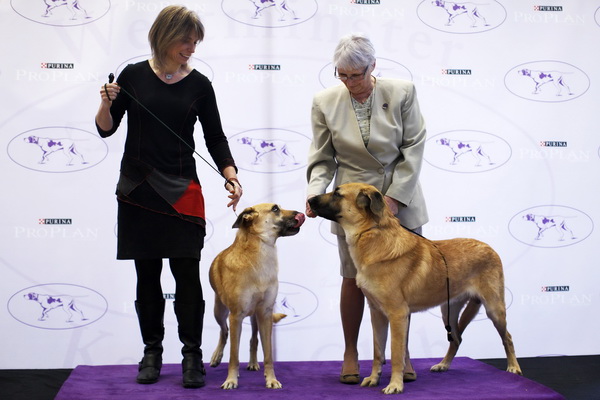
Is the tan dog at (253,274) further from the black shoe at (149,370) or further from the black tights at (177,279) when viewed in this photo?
the black shoe at (149,370)

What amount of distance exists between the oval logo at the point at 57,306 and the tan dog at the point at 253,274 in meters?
1.77

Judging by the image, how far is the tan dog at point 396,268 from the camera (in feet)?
10.7

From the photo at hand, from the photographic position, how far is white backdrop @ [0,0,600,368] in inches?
194

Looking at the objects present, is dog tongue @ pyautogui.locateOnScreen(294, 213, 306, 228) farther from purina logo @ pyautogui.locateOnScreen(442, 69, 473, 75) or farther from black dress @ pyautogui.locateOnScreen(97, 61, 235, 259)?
purina logo @ pyautogui.locateOnScreen(442, 69, 473, 75)

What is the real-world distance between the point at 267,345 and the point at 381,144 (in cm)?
123

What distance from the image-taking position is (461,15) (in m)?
5.33

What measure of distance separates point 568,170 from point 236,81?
2.79 m

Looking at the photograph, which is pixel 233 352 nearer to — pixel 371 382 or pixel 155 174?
pixel 371 382

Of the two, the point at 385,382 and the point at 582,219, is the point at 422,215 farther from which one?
the point at 582,219

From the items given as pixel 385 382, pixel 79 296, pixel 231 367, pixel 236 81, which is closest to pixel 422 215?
pixel 385 382

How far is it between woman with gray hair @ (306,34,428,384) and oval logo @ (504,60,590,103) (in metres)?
2.05

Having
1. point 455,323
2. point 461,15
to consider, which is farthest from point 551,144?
point 455,323

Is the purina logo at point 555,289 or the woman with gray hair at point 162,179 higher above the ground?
the woman with gray hair at point 162,179

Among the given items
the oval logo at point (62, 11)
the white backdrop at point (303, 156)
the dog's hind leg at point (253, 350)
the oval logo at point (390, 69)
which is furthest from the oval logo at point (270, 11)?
the dog's hind leg at point (253, 350)
